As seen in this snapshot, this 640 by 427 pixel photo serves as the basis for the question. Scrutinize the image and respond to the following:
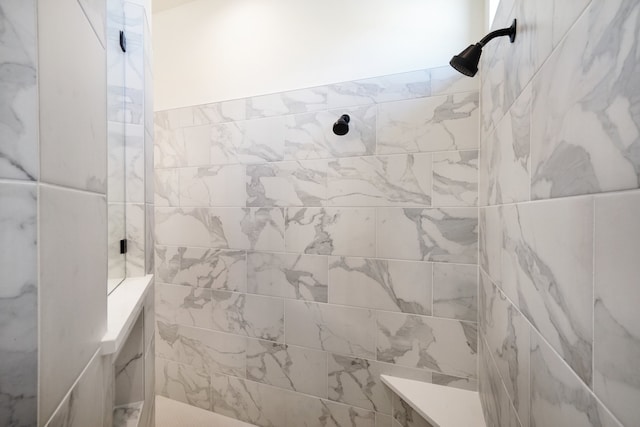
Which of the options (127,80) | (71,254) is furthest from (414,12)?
(71,254)

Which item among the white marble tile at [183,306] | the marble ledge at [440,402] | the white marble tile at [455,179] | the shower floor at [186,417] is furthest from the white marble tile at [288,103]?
the shower floor at [186,417]

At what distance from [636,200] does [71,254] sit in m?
0.71

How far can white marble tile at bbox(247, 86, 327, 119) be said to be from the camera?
1.49m

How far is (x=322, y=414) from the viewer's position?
148 centimetres

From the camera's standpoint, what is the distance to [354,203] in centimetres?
143

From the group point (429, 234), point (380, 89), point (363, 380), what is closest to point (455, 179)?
point (429, 234)

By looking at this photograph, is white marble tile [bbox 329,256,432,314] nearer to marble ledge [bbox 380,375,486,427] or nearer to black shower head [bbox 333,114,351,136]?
marble ledge [bbox 380,375,486,427]

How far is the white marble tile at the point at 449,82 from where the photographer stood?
4.11 feet

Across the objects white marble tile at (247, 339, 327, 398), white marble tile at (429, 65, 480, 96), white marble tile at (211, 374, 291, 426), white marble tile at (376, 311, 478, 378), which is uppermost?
white marble tile at (429, 65, 480, 96)

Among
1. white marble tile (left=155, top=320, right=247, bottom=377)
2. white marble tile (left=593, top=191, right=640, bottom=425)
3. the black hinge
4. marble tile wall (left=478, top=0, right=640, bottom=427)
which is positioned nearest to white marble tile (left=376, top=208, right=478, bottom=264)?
marble tile wall (left=478, top=0, right=640, bottom=427)

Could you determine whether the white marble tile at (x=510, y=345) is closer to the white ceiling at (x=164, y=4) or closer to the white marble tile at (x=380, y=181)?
the white marble tile at (x=380, y=181)

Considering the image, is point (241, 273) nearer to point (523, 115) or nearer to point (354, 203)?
point (354, 203)

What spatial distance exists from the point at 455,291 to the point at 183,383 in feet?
5.90

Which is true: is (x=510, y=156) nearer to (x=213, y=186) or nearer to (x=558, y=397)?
(x=558, y=397)
